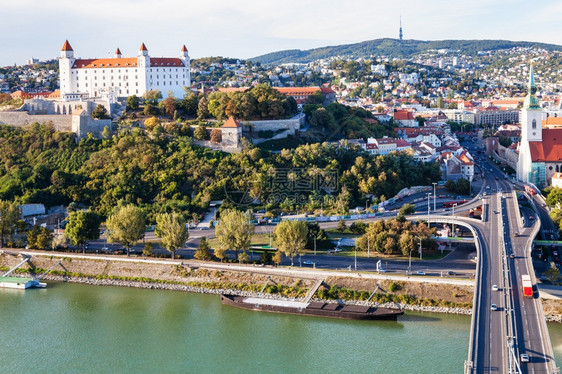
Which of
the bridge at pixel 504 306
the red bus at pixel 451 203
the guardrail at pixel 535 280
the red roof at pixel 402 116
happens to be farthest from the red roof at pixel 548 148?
the red roof at pixel 402 116

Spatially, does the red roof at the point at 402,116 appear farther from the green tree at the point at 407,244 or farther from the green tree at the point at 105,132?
the green tree at the point at 407,244

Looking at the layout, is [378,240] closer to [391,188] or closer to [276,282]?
[276,282]

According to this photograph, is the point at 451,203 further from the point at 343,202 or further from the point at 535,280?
the point at 535,280

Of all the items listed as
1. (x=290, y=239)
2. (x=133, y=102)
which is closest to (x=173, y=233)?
(x=290, y=239)

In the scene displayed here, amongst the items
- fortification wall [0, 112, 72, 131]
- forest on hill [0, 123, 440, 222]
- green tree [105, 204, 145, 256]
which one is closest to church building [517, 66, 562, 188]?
forest on hill [0, 123, 440, 222]

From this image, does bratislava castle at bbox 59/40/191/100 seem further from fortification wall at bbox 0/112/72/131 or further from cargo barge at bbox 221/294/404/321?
cargo barge at bbox 221/294/404/321

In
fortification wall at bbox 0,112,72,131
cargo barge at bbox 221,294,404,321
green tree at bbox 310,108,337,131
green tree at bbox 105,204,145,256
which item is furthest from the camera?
green tree at bbox 310,108,337,131
